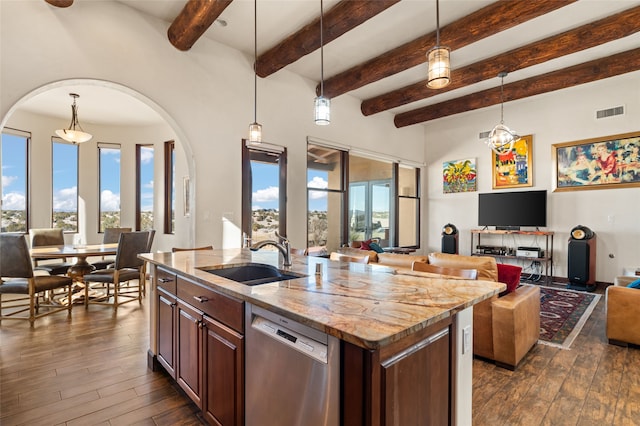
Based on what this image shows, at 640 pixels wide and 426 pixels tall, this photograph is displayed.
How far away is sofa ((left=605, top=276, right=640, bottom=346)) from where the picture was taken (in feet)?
9.27

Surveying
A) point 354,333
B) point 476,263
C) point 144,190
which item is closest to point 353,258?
point 476,263

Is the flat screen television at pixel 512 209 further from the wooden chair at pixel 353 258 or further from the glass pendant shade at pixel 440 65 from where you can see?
the glass pendant shade at pixel 440 65

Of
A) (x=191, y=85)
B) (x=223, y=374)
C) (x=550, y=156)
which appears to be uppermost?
(x=191, y=85)

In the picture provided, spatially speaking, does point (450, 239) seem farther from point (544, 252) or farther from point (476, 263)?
point (476, 263)

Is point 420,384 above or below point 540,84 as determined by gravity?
below

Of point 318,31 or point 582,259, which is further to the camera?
point 582,259

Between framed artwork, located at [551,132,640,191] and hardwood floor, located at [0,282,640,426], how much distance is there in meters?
3.52

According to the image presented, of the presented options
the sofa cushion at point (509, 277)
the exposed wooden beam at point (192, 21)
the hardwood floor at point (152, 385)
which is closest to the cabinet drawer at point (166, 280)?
the hardwood floor at point (152, 385)

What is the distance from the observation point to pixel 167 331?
2.26 metres

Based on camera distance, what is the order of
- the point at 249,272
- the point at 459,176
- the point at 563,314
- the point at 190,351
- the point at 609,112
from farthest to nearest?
the point at 459,176, the point at 609,112, the point at 563,314, the point at 249,272, the point at 190,351

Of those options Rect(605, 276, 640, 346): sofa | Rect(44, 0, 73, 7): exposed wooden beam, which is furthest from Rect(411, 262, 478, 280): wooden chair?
Rect(44, 0, 73, 7): exposed wooden beam

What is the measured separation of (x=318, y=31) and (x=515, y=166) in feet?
16.4

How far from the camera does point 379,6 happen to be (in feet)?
10.1

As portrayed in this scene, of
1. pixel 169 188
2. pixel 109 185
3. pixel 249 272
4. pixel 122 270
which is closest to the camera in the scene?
pixel 249 272
